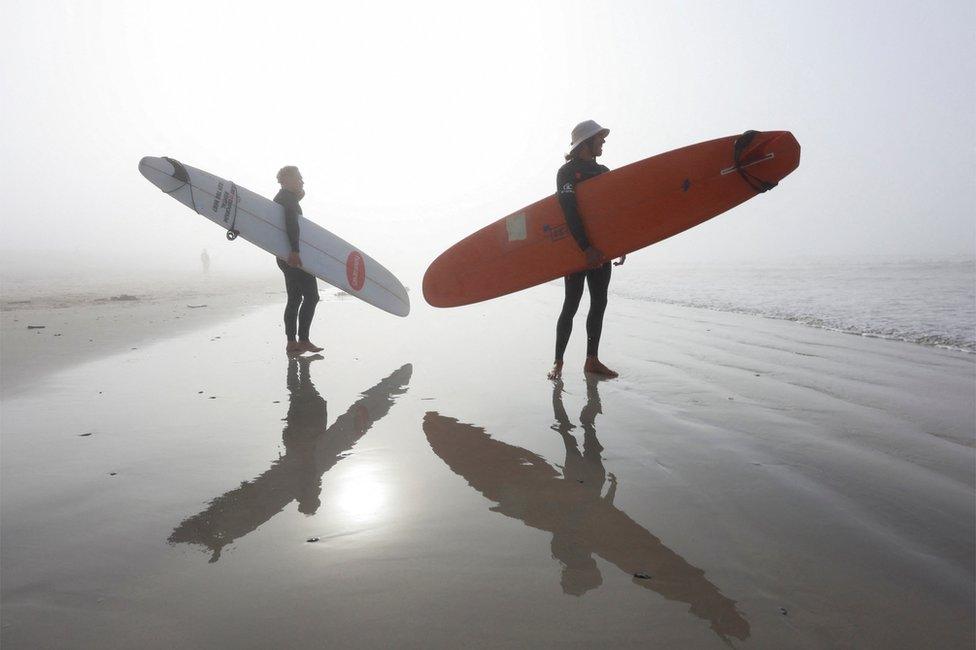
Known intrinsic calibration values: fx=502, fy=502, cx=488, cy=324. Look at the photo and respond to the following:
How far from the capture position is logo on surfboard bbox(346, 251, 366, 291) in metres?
6.28

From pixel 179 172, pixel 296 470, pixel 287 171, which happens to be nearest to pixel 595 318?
pixel 296 470

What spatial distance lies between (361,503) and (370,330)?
501cm

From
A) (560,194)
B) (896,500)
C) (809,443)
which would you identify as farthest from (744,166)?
(896,500)

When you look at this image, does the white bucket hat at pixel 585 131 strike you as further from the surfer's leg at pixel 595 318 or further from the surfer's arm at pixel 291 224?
the surfer's arm at pixel 291 224

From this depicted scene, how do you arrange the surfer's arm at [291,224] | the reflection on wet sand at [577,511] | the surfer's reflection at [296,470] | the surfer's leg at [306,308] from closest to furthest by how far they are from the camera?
the reflection on wet sand at [577,511], the surfer's reflection at [296,470], the surfer's leg at [306,308], the surfer's arm at [291,224]

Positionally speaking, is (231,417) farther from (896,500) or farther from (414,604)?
(896,500)

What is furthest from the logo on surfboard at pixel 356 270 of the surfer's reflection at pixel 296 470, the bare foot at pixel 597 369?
the bare foot at pixel 597 369

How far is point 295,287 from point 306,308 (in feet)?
0.86

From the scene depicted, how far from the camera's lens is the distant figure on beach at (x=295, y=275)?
17.6ft

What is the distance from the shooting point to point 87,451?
2.48 metres

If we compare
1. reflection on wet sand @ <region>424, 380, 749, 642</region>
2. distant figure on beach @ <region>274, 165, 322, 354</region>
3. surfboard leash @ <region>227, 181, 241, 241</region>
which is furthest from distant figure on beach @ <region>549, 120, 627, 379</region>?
surfboard leash @ <region>227, 181, 241, 241</region>

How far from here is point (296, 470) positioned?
88.6 inches

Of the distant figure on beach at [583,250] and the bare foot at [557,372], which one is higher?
the distant figure on beach at [583,250]

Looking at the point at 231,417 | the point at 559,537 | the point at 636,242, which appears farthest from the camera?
the point at 636,242
